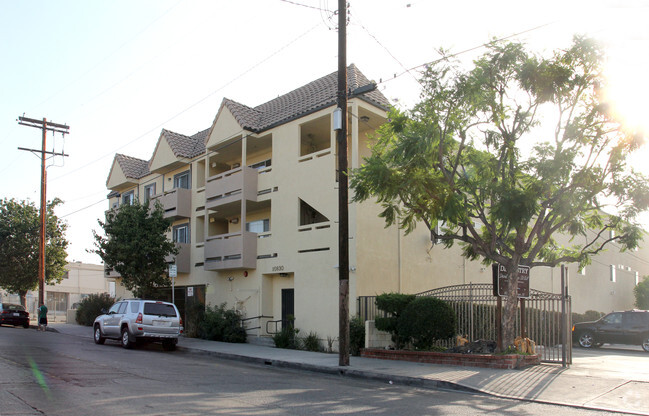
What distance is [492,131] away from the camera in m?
14.6

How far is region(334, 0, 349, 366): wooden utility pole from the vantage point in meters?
14.8

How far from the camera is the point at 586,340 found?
876 inches

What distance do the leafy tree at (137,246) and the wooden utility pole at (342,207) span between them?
11.9 m

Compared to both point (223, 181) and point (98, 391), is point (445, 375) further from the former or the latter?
point (223, 181)

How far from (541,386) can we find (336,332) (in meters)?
8.55

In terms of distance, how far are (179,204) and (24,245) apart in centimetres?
1504

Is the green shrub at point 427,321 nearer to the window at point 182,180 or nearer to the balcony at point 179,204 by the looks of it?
the balcony at point 179,204

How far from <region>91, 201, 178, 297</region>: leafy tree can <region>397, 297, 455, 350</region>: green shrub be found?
40.7 ft

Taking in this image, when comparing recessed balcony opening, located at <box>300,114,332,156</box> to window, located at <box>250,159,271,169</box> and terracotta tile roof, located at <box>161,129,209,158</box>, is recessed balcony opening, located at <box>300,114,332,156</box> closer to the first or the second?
window, located at <box>250,159,271,169</box>

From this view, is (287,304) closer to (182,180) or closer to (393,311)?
(393,311)

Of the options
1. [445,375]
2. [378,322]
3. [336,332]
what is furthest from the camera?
[336,332]

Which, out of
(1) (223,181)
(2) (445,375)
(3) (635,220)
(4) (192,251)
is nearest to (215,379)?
(2) (445,375)

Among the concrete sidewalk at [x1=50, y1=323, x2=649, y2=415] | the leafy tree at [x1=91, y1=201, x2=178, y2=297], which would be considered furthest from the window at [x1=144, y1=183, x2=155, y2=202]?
the concrete sidewalk at [x1=50, y1=323, x2=649, y2=415]

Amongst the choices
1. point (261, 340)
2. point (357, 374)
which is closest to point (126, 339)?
point (261, 340)
